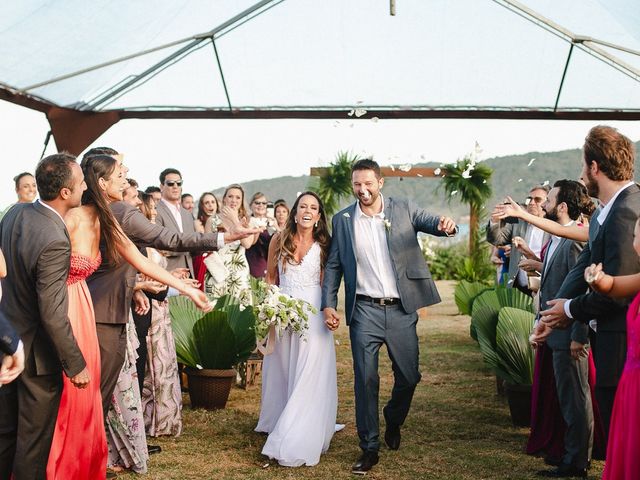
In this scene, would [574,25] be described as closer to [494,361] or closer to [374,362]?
[494,361]

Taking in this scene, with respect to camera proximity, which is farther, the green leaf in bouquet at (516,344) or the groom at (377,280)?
the green leaf in bouquet at (516,344)

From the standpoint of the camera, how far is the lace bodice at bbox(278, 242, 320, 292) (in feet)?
22.9

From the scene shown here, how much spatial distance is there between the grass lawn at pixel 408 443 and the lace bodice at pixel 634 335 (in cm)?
236

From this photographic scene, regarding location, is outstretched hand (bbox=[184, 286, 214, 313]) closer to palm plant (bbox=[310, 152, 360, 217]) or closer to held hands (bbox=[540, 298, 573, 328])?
held hands (bbox=[540, 298, 573, 328])

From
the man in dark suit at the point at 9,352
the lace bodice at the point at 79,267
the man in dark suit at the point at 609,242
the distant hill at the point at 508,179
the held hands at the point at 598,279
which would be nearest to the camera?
the man in dark suit at the point at 9,352

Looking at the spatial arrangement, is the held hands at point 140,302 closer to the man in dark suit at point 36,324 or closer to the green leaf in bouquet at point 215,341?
the green leaf in bouquet at point 215,341

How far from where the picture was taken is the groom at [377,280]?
646 cm

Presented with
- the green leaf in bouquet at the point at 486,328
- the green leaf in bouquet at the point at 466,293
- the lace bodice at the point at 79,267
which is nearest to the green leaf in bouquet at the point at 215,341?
the green leaf in bouquet at the point at 486,328

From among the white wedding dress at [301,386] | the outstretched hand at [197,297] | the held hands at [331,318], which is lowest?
the white wedding dress at [301,386]

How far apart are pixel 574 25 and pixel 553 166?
86.7 m

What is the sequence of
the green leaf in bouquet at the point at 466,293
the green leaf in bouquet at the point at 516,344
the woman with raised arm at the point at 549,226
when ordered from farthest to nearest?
the green leaf in bouquet at the point at 466,293 < the green leaf in bouquet at the point at 516,344 < the woman with raised arm at the point at 549,226

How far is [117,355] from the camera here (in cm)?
533

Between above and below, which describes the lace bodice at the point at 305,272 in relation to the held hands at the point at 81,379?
above

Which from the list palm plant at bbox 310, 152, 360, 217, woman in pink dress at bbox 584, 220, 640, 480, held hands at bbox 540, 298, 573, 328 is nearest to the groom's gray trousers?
held hands at bbox 540, 298, 573, 328
